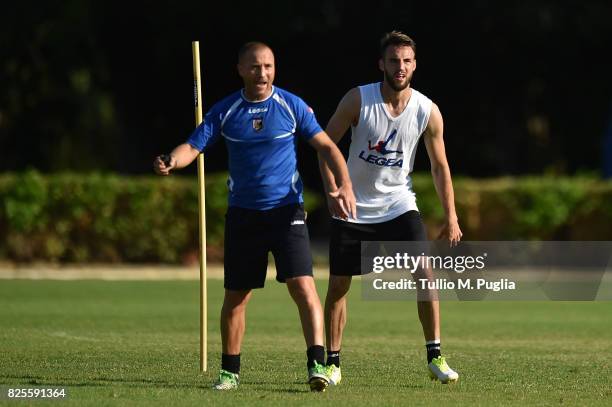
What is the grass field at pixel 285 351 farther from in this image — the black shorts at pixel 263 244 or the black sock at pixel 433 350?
the black shorts at pixel 263 244

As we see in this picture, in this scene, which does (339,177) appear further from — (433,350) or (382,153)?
(433,350)

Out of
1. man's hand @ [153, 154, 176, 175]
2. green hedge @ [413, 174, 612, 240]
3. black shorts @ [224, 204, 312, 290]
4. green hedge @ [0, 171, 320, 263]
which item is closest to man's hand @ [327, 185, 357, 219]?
black shorts @ [224, 204, 312, 290]

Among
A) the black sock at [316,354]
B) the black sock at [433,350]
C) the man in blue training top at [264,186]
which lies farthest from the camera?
the black sock at [433,350]

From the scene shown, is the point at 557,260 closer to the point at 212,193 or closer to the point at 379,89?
the point at 212,193

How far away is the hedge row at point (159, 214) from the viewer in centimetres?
2552

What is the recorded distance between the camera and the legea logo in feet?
32.5

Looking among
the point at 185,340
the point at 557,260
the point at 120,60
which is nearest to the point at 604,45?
the point at 557,260

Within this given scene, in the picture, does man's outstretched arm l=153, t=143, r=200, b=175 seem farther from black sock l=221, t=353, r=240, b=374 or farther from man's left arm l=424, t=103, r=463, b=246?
man's left arm l=424, t=103, r=463, b=246

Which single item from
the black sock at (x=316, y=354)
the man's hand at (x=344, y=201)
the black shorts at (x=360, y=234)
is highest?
the man's hand at (x=344, y=201)

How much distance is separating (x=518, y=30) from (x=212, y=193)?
39.5 feet

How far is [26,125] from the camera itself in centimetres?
3766

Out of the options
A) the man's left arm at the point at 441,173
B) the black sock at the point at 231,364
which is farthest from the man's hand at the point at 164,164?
the man's left arm at the point at 441,173

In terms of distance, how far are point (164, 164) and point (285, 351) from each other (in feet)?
12.4

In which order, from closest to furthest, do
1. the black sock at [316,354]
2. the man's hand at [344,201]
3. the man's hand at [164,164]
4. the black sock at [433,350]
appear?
1. the man's hand at [164,164]
2. the man's hand at [344,201]
3. the black sock at [316,354]
4. the black sock at [433,350]
